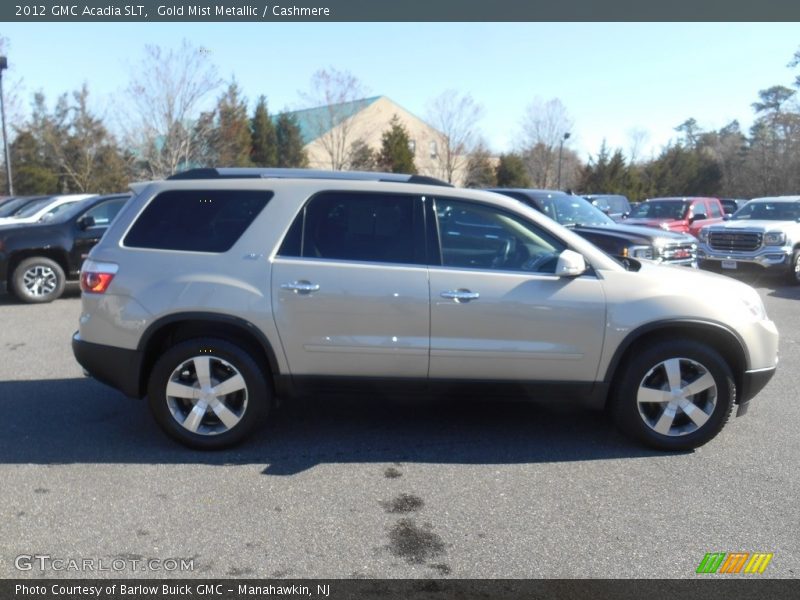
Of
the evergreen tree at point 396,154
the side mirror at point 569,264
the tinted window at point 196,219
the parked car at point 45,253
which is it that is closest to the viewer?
the side mirror at point 569,264

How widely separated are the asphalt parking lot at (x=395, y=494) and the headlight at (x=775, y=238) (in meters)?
9.43

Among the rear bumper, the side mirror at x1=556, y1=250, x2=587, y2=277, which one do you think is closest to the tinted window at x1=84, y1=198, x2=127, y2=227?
the rear bumper

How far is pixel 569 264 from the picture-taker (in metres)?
4.66

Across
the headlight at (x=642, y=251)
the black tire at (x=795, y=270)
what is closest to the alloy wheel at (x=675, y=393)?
the headlight at (x=642, y=251)

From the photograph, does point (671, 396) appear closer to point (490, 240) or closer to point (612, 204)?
point (490, 240)

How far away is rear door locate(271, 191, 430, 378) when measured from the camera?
4.68m

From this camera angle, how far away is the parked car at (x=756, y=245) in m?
14.1

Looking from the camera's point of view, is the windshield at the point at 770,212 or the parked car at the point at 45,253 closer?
the parked car at the point at 45,253

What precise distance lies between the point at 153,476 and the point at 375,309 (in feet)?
5.74

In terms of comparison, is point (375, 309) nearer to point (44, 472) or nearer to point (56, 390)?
point (44, 472)

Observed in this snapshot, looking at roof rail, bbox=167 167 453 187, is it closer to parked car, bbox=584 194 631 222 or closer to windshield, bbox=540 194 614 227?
windshield, bbox=540 194 614 227

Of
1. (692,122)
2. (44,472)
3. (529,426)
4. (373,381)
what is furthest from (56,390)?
(692,122)

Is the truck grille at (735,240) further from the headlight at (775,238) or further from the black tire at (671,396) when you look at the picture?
the black tire at (671,396)

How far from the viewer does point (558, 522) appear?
3.90 metres
